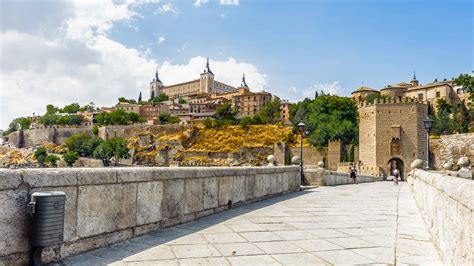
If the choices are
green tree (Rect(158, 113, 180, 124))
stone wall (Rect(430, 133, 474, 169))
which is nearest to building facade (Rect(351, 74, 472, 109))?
stone wall (Rect(430, 133, 474, 169))

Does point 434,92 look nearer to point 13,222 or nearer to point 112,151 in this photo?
point 112,151

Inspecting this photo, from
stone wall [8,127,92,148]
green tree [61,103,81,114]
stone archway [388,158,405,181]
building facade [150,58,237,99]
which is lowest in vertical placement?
stone archway [388,158,405,181]

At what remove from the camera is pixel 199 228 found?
573cm

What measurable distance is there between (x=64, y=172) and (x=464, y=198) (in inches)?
149

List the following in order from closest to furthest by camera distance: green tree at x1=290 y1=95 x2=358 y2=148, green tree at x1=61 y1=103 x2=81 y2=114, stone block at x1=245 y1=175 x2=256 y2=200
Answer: stone block at x1=245 y1=175 x2=256 y2=200, green tree at x1=290 y1=95 x2=358 y2=148, green tree at x1=61 y1=103 x2=81 y2=114

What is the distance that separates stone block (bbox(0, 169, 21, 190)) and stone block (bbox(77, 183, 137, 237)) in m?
0.76

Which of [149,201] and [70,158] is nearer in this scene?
[149,201]

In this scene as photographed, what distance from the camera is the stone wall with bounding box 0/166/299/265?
3414 mm

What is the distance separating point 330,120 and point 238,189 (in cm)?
5568

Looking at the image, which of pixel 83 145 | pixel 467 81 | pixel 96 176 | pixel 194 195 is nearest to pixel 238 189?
pixel 194 195

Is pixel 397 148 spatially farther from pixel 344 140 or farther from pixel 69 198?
pixel 69 198

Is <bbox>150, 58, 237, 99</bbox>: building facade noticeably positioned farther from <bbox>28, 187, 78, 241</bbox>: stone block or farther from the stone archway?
<bbox>28, 187, 78, 241</bbox>: stone block

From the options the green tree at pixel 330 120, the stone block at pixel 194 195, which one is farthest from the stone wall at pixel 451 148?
the stone block at pixel 194 195

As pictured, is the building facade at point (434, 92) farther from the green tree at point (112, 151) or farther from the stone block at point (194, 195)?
the stone block at point (194, 195)
